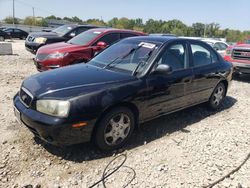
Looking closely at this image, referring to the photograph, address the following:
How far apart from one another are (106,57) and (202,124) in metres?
2.26

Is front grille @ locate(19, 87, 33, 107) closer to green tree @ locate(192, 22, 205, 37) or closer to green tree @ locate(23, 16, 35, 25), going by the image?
green tree @ locate(192, 22, 205, 37)

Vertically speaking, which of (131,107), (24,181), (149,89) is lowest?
(24,181)

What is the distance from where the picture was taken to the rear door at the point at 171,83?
409cm

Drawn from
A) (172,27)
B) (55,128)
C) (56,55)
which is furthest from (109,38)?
(172,27)

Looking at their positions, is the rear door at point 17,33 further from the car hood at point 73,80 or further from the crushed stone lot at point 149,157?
the car hood at point 73,80

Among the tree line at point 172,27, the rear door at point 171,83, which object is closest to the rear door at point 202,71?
the rear door at point 171,83

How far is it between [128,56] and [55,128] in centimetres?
190

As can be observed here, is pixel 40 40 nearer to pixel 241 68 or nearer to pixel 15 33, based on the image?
pixel 241 68

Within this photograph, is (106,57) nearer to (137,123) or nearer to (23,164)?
(137,123)

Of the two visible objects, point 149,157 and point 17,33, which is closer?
point 149,157

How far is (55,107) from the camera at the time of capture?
3.20m

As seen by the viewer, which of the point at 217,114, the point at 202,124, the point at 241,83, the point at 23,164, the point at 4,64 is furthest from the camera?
the point at 4,64

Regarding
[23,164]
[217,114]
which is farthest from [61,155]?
[217,114]

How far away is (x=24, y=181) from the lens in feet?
10.1
